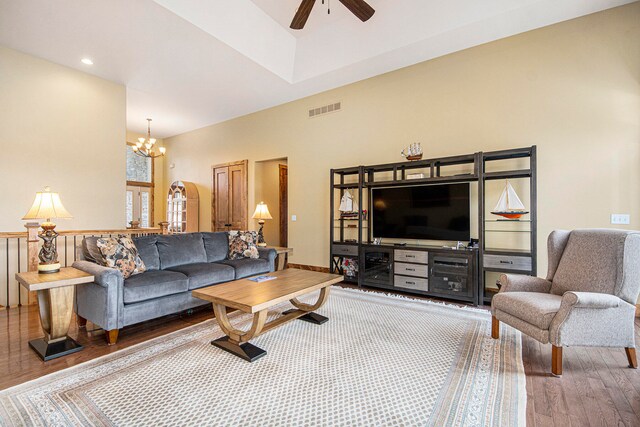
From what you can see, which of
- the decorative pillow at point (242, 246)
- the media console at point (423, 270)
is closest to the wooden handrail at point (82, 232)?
the decorative pillow at point (242, 246)

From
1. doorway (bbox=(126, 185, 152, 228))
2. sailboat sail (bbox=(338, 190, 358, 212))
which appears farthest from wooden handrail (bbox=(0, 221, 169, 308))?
doorway (bbox=(126, 185, 152, 228))

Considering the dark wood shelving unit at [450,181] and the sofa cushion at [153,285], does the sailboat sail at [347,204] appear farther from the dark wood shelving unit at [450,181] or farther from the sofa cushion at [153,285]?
the sofa cushion at [153,285]

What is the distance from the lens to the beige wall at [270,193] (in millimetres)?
7137

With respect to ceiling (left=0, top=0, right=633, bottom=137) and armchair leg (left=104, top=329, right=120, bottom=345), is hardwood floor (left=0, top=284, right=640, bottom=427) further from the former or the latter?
ceiling (left=0, top=0, right=633, bottom=137)

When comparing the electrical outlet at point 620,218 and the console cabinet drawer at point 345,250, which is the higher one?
the electrical outlet at point 620,218

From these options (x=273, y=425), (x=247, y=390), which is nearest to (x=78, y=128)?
(x=247, y=390)

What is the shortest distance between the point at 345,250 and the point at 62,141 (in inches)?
188

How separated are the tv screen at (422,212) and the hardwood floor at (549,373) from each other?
1811 mm

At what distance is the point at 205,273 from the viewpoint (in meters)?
3.49

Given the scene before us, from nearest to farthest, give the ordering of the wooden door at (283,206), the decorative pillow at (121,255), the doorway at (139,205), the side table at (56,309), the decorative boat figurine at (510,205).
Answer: the side table at (56,309) → the decorative pillow at (121,255) → the decorative boat figurine at (510,205) → the wooden door at (283,206) → the doorway at (139,205)

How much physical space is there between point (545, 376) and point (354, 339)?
1.41 meters

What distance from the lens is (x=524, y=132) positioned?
397 centimetres

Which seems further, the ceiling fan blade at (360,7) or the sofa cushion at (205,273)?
the sofa cushion at (205,273)

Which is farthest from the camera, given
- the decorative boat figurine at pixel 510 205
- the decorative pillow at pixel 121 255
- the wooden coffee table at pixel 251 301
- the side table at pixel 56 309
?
the decorative boat figurine at pixel 510 205
